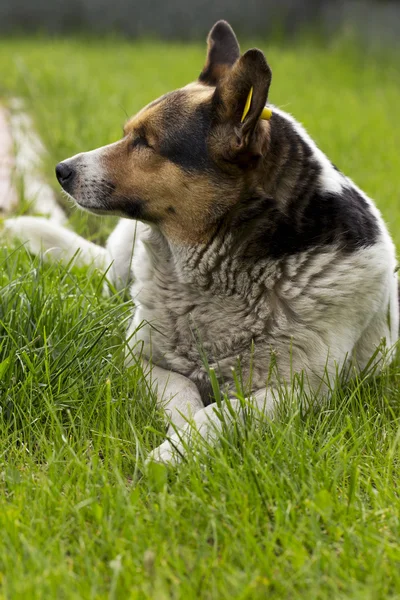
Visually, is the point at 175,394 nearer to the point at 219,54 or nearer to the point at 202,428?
the point at 202,428

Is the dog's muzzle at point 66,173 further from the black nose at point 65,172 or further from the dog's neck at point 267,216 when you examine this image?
the dog's neck at point 267,216

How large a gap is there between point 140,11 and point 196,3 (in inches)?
40.8

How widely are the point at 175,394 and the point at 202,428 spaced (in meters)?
0.25

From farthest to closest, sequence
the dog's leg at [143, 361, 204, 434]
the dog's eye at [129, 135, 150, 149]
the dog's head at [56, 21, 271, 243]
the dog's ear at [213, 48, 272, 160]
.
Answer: the dog's eye at [129, 135, 150, 149]
the dog's head at [56, 21, 271, 243]
the dog's leg at [143, 361, 204, 434]
the dog's ear at [213, 48, 272, 160]

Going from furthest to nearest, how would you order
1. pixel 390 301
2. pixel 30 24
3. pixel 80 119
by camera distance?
pixel 30 24, pixel 80 119, pixel 390 301

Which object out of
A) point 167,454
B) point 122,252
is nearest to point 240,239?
point 167,454

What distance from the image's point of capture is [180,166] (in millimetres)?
2803

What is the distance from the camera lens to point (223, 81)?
105 inches

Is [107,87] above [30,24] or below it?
below

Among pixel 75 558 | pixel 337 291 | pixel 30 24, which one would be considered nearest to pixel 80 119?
pixel 337 291

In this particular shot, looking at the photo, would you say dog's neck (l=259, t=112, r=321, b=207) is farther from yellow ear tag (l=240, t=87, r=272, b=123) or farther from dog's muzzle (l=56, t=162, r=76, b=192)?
dog's muzzle (l=56, t=162, r=76, b=192)

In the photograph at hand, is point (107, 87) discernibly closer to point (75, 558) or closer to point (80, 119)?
point (80, 119)

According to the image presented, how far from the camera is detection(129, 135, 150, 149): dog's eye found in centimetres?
289

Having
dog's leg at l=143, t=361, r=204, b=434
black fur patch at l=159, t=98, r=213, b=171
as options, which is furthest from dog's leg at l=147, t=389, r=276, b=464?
black fur patch at l=159, t=98, r=213, b=171
